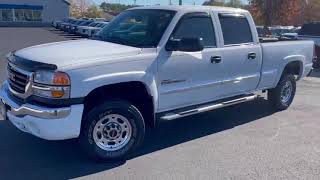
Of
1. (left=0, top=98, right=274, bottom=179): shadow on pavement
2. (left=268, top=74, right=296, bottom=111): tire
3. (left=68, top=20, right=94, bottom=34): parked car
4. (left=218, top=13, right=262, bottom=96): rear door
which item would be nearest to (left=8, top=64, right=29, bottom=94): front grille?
(left=0, top=98, right=274, bottom=179): shadow on pavement

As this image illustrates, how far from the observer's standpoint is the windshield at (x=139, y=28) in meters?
5.31

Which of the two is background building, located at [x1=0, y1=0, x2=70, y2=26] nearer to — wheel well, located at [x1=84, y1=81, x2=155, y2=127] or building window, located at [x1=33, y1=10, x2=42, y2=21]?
building window, located at [x1=33, y1=10, x2=42, y2=21]

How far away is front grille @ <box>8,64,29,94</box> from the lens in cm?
459

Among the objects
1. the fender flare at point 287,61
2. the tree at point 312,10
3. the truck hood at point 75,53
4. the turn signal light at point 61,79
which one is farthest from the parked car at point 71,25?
the turn signal light at point 61,79

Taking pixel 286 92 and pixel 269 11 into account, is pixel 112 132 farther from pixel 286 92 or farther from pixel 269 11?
pixel 269 11

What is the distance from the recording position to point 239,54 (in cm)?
622

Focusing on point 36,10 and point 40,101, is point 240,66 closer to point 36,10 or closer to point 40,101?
point 40,101

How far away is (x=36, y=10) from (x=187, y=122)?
57.9m

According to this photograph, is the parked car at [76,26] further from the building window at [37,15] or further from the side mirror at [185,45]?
the side mirror at [185,45]

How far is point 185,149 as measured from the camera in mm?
5391

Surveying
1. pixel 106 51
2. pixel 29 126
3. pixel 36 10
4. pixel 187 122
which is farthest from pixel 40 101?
pixel 36 10

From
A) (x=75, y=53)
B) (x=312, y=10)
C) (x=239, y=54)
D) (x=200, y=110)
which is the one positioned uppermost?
(x=312, y=10)

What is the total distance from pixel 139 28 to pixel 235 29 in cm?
169

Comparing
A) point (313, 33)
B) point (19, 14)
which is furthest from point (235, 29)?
point (19, 14)
